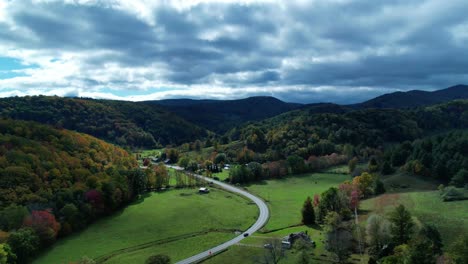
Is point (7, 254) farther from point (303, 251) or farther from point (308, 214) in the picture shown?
point (308, 214)

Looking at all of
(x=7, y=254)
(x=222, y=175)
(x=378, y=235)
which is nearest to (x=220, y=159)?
(x=222, y=175)

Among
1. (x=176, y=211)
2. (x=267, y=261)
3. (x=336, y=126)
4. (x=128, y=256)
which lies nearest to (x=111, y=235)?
(x=128, y=256)

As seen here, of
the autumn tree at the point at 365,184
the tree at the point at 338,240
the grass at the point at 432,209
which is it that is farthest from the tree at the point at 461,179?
the tree at the point at 338,240

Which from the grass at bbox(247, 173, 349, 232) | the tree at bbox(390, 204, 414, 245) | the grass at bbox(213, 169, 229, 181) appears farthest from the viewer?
the grass at bbox(213, 169, 229, 181)

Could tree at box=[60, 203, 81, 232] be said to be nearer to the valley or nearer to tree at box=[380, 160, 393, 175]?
the valley

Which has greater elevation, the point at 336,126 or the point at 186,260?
the point at 336,126

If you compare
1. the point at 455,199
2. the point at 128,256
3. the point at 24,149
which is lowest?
the point at 128,256

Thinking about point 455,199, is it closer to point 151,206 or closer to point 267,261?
point 267,261

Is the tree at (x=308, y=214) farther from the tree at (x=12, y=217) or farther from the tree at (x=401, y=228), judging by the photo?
the tree at (x=12, y=217)

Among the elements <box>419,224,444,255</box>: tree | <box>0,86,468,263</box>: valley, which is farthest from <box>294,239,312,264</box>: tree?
<box>419,224,444,255</box>: tree
